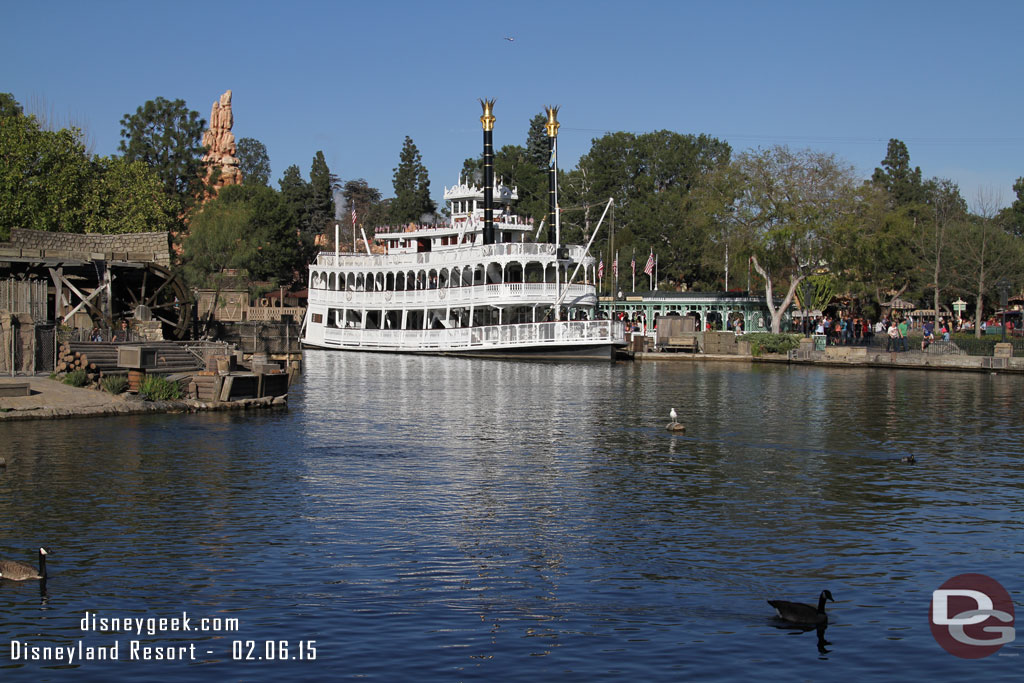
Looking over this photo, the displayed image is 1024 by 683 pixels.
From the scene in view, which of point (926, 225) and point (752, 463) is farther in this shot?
point (926, 225)

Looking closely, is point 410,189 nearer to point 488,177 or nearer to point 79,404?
point 488,177

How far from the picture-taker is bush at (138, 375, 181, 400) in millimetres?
28406

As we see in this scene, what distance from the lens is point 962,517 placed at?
1611 centimetres

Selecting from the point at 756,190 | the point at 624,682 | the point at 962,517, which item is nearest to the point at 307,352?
the point at 756,190

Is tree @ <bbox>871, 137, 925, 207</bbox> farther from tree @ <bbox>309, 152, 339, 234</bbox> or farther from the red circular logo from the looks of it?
the red circular logo

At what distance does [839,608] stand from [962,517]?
18.7 ft

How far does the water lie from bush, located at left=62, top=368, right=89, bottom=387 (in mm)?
2852

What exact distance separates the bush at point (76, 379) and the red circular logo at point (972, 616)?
23233 millimetres

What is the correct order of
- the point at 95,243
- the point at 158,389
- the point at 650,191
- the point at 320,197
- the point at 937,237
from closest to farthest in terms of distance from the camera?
the point at 158,389 → the point at 95,243 → the point at 937,237 → the point at 650,191 → the point at 320,197

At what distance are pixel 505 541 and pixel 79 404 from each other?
54.1 feet

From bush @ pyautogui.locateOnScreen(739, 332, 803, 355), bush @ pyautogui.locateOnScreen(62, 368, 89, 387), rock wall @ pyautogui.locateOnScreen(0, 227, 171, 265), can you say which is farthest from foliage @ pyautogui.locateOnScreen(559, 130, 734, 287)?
bush @ pyautogui.locateOnScreen(62, 368, 89, 387)

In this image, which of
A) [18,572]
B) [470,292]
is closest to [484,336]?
[470,292]

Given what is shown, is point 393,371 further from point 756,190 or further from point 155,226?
point 756,190

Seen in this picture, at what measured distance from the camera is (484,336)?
57406 mm
